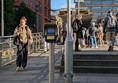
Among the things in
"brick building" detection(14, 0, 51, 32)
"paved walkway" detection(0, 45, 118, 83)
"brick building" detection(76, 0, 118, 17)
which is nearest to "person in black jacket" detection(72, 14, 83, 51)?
"paved walkway" detection(0, 45, 118, 83)

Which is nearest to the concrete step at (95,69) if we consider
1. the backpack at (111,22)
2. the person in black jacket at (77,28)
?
the person in black jacket at (77,28)

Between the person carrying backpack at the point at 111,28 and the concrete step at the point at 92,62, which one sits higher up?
the person carrying backpack at the point at 111,28

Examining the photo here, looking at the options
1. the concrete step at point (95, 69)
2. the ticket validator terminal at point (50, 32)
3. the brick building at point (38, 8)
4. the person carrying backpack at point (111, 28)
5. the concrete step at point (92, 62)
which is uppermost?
the brick building at point (38, 8)

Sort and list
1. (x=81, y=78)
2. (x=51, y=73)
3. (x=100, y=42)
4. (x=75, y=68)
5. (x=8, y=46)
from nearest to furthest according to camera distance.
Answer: (x=51, y=73) < (x=81, y=78) < (x=75, y=68) < (x=8, y=46) < (x=100, y=42)

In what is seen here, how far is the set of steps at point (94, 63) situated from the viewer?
12.0m

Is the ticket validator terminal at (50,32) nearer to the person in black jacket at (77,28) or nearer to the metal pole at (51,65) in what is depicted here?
the metal pole at (51,65)

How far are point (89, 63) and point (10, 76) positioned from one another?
285 centimetres

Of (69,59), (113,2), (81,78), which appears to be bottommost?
(81,78)

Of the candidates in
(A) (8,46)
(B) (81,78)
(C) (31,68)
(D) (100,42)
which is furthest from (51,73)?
(D) (100,42)

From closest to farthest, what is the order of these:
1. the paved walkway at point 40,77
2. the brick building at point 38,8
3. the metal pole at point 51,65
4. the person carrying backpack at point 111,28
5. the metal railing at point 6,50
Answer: the metal pole at point 51,65
the paved walkway at point 40,77
the metal railing at point 6,50
the person carrying backpack at point 111,28
the brick building at point 38,8

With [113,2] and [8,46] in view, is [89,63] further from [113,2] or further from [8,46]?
[113,2]

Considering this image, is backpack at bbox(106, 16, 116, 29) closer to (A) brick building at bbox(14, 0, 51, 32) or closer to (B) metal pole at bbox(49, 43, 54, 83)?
(B) metal pole at bbox(49, 43, 54, 83)

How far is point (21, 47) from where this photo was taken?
1250 centimetres

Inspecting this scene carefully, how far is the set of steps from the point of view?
A: 12016mm
